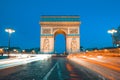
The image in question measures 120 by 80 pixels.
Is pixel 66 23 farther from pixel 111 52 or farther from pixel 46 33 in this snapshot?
pixel 111 52

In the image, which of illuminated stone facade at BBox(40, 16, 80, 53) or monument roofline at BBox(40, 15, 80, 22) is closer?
illuminated stone facade at BBox(40, 16, 80, 53)

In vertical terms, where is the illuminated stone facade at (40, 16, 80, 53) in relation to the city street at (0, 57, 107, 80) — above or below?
above

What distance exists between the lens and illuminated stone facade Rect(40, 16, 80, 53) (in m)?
85.3

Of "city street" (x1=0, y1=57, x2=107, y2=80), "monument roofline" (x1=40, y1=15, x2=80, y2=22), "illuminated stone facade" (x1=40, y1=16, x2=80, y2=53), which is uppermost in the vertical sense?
"monument roofline" (x1=40, y1=15, x2=80, y2=22)

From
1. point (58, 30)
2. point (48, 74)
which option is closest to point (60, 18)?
point (58, 30)

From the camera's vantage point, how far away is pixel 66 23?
86750 mm

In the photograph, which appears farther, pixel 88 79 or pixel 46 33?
pixel 46 33

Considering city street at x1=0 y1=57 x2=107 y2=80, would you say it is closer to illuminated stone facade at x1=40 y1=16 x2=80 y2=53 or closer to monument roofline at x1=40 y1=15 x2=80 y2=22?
illuminated stone facade at x1=40 y1=16 x2=80 y2=53

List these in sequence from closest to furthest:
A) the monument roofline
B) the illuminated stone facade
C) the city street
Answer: the city street < the illuminated stone facade < the monument roofline

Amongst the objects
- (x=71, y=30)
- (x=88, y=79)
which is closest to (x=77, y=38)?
(x=71, y=30)

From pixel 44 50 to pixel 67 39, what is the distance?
9.78 m

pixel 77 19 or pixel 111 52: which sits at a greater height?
pixel 77 19

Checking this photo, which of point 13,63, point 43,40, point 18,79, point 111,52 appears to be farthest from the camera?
point 43,40

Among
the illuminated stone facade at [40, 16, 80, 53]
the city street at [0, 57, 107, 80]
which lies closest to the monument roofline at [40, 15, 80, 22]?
the illuminated stone facade at [40, 16, 80, 53]
